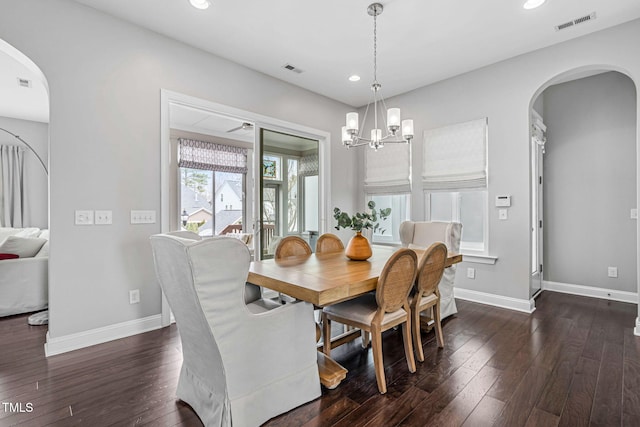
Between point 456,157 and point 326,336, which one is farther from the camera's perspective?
point 456,157

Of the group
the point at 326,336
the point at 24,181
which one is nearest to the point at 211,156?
the point at 24,181

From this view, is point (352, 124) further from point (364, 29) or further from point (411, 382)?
point (411, 382)

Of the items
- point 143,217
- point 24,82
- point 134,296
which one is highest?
point 24,82

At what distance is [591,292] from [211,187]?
642 cm

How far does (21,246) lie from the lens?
141 inches

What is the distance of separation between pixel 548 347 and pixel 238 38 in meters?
4.03

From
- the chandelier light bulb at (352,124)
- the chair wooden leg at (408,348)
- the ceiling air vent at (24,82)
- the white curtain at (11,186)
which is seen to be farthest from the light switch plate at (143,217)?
the white curtain at (11,186)

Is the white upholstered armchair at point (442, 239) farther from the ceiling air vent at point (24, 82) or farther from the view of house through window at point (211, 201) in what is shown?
the ceiling air vent at point (24, 82)

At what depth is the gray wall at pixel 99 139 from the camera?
2.49 meters

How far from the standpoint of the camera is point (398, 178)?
4656 millimetres

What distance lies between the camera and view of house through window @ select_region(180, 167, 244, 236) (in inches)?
241

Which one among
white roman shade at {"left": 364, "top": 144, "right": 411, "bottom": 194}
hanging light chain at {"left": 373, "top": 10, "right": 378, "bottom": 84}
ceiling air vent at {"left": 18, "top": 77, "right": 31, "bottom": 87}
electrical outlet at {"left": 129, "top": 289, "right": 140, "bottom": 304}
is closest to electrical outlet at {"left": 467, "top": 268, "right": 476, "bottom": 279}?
white roman shade at {"left": 364, "top": 144, "right": 411, "bottom": 194}

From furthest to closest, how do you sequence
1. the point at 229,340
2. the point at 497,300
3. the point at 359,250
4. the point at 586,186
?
the point at 586,186 < the point at 497,300 < the point at 359,250 < the point at 229,340

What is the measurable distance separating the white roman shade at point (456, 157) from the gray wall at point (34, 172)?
262 inches
